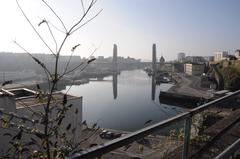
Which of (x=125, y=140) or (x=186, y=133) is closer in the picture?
(x=125, y=140)

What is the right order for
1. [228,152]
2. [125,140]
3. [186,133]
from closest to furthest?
[125,140] → [228,152] → [186,133]

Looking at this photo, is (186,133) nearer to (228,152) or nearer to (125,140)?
(228,152)

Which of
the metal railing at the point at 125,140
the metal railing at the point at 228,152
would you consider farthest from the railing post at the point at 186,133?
the metal railing at the point at 228,152

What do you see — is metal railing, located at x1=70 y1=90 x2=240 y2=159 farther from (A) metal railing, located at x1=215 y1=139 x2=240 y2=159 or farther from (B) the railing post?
(A) metal railing, located at x1=215 y1=139 x2=240 y2=159

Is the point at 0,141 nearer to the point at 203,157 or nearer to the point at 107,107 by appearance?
the point at 203,157

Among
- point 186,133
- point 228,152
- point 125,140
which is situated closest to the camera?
point 125,140

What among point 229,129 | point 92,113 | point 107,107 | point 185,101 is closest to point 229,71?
point 185,101

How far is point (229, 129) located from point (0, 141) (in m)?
6.04

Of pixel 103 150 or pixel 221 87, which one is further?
pixel 221 87

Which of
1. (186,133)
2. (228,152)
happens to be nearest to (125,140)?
(228,152)

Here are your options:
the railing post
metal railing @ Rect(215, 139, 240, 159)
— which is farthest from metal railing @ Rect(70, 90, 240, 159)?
metal railing @ Rect(215, 139, 240, 159)

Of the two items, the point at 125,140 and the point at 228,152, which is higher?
the point at 125,140

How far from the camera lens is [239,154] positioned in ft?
6.85

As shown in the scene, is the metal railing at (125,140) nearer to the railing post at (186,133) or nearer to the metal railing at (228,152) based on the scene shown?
the railing post at (186,133)
